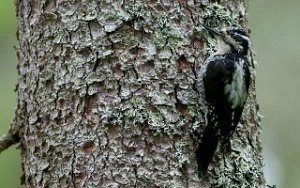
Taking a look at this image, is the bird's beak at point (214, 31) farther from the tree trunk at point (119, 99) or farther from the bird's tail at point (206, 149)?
the bird's tail at point (206, 149)

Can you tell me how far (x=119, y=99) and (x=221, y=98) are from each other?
1.66ft

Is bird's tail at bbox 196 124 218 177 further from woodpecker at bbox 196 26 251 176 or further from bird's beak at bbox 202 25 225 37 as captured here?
bird's beak at bbox 202 25 225 37

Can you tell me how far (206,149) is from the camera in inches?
140

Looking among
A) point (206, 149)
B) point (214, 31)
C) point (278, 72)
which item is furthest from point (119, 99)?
point (278, 72)

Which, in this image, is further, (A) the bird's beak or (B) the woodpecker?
(A) the bird's beak

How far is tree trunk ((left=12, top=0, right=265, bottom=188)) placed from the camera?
138 inches

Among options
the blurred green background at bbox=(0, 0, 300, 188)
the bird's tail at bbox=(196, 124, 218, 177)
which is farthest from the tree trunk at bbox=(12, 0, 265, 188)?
the blurred green background at bbox=(0, 0, 300, 188)

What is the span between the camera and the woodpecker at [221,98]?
3.57 m

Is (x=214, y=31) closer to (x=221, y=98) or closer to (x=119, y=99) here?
(x=221, y=98)

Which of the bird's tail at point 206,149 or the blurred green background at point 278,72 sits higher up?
the blurred green background at point 278,72

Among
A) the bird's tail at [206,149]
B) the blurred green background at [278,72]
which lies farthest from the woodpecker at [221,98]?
the blurred green background at [278,72]

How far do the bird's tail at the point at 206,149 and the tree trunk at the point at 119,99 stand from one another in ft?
0.11

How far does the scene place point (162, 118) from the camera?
355 cm

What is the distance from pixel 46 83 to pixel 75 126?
11.3 inches
